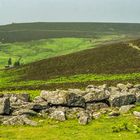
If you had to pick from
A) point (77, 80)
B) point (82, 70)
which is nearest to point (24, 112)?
point (77, 80)

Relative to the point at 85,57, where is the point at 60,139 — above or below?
below

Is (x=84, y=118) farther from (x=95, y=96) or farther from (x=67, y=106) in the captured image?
(x=95, y=96)

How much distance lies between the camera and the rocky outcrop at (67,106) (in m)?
41.2

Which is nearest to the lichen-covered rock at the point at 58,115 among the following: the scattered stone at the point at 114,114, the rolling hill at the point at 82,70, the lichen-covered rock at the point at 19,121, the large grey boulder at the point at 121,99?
the lichen-covered rock at the point at 19,121

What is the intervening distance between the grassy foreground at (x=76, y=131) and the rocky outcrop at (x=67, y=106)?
1187mm

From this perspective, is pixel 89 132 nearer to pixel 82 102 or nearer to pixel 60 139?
pixel 60 139

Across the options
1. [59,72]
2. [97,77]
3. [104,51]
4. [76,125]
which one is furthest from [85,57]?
[76,125]

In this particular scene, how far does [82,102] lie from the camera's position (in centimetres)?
4538

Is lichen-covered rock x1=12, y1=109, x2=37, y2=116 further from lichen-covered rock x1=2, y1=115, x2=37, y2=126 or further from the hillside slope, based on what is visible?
the hillside slope

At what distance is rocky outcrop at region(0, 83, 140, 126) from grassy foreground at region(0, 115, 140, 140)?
1187mm

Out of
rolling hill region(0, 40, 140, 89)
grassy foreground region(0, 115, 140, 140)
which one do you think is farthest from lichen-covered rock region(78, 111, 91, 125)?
rolling hill region(0, 40, 140, 89)

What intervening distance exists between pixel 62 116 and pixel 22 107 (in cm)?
584

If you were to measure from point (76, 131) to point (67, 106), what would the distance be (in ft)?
31.4

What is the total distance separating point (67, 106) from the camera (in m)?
45.3
